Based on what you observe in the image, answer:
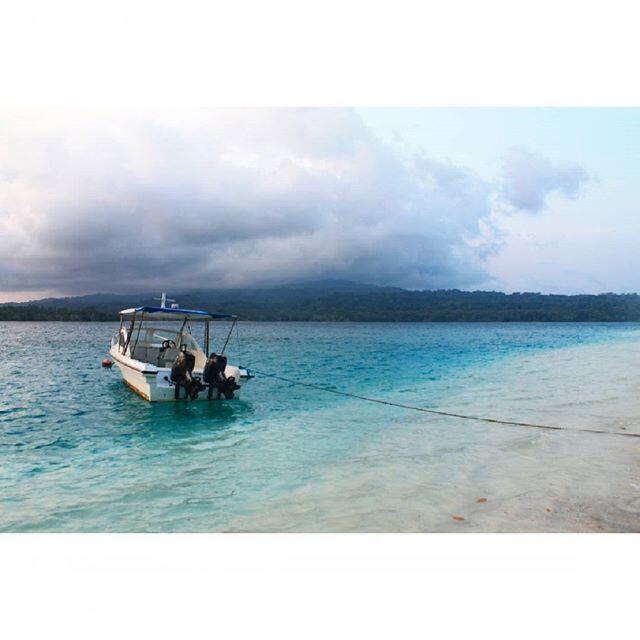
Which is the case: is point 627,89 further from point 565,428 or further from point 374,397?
point 374,397

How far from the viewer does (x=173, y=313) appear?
14.9 meters

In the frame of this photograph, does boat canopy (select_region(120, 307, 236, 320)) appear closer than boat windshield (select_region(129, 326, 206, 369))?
Yes

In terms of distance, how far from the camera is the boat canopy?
14074 millimetres

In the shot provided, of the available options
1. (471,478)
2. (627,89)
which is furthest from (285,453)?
(627,89)

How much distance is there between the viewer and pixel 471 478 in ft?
24.2

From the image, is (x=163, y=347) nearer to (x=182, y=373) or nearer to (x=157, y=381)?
(x=157, y=381)

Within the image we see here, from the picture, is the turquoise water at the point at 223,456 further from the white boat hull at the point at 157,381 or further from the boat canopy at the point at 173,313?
the boat canopy at the point at 173,313

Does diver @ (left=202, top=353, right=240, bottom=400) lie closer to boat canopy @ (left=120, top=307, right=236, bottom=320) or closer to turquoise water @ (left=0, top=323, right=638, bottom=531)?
turquoise water @ (left=0, top=323, right=638, bottom=531)

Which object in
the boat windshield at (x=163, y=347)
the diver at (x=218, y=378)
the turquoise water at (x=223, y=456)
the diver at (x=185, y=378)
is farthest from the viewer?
the boat windshield at (x=163, y=347)

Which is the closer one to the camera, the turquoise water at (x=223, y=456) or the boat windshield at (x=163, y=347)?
the turquoise water at (x=223, y=456)

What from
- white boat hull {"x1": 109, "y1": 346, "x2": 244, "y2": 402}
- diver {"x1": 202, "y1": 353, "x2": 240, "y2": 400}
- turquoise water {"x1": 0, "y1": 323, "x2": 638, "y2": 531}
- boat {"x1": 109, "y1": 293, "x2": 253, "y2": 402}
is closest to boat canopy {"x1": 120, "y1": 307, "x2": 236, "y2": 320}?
boat {"x1": 109, "y1": 293, "x2": 253, "y2": 402}

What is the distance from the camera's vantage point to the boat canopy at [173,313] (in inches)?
554

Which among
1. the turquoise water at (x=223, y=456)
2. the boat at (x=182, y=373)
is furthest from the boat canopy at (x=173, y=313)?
the turquoise water at (x=223, y=456)
